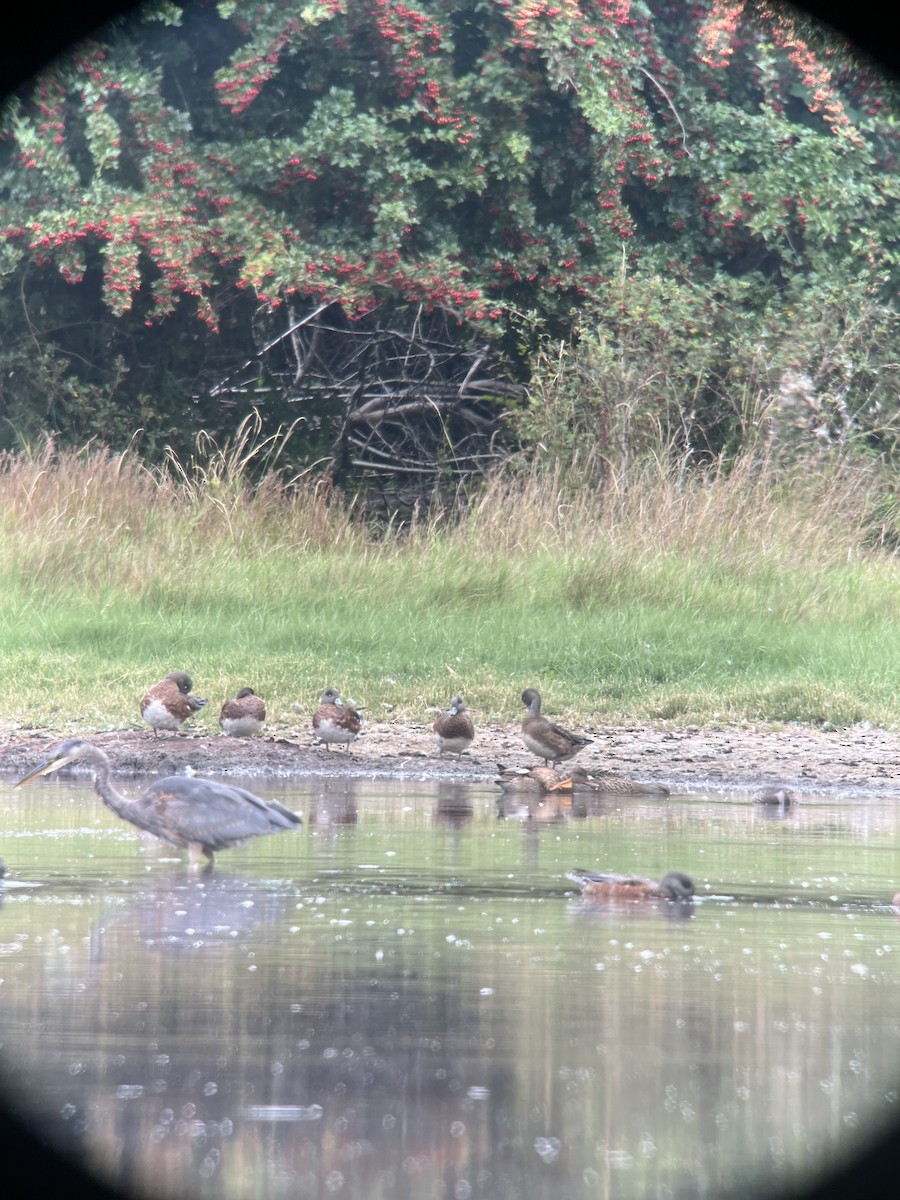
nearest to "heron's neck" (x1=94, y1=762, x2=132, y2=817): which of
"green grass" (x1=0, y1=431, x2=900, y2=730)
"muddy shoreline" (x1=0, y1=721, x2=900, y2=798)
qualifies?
"muddy shoreline" (x1=0, y1=721, x2=900, y2=798)

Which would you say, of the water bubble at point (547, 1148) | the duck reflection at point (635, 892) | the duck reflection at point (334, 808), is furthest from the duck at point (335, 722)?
the water bubble at point (547, 1148)

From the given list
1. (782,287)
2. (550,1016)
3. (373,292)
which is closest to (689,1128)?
(550,1016)

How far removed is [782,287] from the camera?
70.4 feet

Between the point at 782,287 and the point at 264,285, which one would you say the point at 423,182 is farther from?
the point at 782,287

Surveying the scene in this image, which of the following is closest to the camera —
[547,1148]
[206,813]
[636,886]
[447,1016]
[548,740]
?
[547,1148]

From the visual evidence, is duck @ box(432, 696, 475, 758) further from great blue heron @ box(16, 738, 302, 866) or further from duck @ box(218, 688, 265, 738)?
great blue heron @ box(16, 738, 302, 866)

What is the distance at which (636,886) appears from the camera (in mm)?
6238

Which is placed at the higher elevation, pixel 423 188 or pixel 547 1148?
pixel 547 1148

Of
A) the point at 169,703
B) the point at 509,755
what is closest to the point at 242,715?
the point at 169,703

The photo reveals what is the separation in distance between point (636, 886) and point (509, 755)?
16.3 feet

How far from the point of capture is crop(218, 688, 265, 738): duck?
35.8ft

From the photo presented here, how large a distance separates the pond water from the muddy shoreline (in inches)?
104

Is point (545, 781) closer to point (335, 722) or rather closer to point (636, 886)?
point (335, 722)

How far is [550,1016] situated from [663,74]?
60.8 feet
